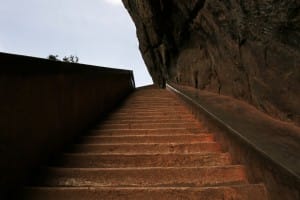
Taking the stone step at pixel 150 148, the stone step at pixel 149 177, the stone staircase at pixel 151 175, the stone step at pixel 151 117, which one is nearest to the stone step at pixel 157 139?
the stone staircase at pixel 151 175

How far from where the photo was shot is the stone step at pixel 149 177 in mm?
2113

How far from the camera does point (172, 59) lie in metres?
13.0

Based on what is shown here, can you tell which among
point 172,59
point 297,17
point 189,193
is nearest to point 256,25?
point 297,17

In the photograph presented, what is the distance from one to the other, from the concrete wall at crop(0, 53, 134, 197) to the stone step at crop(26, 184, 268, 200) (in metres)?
0.28

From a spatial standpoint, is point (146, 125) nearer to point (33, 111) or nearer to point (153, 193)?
point (33, 111)

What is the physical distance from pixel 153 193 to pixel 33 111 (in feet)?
3.78

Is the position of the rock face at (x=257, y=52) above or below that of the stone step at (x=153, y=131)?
above

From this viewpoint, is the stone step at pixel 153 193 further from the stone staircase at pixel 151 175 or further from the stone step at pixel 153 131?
the stone step at pixel 153 131

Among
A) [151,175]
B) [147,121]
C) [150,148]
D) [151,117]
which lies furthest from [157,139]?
[151,117]

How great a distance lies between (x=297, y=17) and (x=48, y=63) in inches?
80.7

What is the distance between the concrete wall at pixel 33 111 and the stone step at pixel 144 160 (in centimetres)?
29

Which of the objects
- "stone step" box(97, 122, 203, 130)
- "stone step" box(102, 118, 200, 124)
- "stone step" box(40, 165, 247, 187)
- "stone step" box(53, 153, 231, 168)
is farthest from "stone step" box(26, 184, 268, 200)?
"stone step" box(102, 118, 200, 124)

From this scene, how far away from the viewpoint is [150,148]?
2.94m

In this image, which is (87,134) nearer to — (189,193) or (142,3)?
(189,193)
